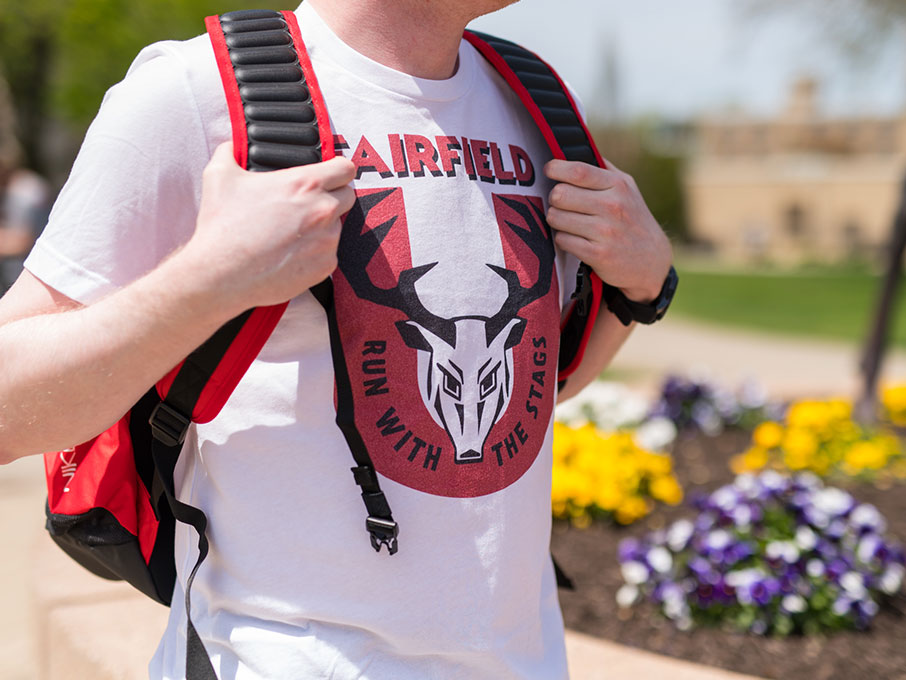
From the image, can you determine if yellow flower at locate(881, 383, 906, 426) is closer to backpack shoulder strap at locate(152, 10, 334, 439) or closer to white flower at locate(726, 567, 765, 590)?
white flower at locate(726, 567, 765, 590)

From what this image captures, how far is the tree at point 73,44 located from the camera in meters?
16.8

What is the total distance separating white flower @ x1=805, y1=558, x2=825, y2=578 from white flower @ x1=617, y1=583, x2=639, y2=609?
1.92ft

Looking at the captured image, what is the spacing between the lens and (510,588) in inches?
51.6

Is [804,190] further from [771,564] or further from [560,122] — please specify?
[560,122]

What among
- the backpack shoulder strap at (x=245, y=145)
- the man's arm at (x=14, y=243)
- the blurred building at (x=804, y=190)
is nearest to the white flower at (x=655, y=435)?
the backpack shoulder strap at (x=245, y=145)

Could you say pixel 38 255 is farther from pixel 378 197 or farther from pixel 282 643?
pixel 282 643

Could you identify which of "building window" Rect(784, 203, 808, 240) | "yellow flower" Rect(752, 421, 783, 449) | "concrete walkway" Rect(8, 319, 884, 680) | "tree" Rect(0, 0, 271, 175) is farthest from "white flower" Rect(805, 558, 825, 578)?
"building window" Rect(784, 203, 808, 240)

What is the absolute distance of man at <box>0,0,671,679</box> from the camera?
1076 mm

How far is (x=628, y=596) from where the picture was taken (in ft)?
11.1

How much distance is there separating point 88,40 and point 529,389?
18.3m

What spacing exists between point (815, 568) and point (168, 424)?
2675 mm

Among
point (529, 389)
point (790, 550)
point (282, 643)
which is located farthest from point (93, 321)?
point (790, 550)

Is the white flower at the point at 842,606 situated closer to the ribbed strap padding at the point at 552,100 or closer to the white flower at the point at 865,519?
the white flower at the point at 865,519

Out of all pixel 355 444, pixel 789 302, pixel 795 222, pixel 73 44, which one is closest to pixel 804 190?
pixel 795 222
